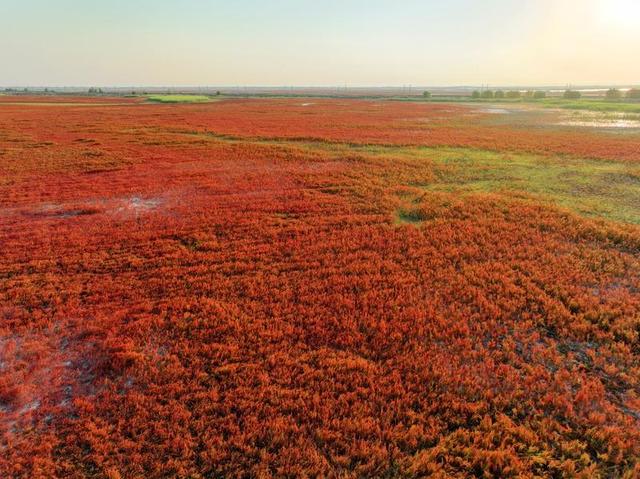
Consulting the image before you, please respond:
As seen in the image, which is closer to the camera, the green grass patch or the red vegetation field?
the red vegetation field

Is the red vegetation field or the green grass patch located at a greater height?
the green grass patch

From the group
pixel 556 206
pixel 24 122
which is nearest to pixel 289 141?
pixel 556 206

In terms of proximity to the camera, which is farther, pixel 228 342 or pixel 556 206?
pixel 556 206

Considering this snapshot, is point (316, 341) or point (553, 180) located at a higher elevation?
point (553, 180)

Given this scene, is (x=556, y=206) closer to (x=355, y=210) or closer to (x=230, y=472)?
(x=355, y=210)

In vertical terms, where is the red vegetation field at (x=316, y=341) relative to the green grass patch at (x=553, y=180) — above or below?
below

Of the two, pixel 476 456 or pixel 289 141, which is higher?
pixel 289 141

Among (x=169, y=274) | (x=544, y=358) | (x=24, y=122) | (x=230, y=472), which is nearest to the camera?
(x=230, y=472)

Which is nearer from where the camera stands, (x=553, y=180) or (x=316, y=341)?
(x=316, y=341)
